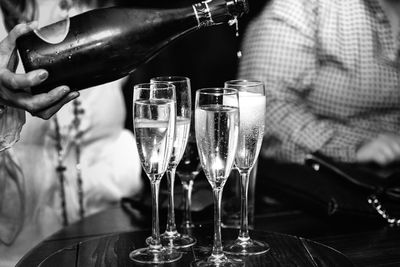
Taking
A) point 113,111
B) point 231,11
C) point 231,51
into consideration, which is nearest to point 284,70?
point 231,51

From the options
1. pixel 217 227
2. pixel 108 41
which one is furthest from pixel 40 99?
pixel 217 227

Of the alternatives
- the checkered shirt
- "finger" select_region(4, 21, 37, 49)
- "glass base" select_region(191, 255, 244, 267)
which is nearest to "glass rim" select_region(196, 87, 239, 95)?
"glass base" select_region(191, 255, 244, 267)

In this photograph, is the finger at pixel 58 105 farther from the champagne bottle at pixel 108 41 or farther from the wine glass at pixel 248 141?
the wine glass at pixel 248 141

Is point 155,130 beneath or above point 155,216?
above

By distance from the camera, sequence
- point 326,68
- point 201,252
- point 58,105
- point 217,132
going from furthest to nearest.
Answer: point 326,68 < point 58,105 < point 201,252 < point 217,132

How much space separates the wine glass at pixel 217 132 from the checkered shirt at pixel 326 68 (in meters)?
1.23

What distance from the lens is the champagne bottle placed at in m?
1.11

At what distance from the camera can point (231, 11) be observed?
1.08 m

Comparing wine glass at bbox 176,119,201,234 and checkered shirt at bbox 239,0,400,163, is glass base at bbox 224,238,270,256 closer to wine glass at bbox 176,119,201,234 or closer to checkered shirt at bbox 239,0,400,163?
wine glass at bbox 176,119,201,234

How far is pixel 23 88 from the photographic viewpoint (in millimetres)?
1091

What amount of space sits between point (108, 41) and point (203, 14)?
188mm

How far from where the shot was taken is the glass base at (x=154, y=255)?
96 cm

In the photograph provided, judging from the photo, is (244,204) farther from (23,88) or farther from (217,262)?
(23,88)

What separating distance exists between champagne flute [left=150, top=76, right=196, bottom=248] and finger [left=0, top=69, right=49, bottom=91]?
0.22m
